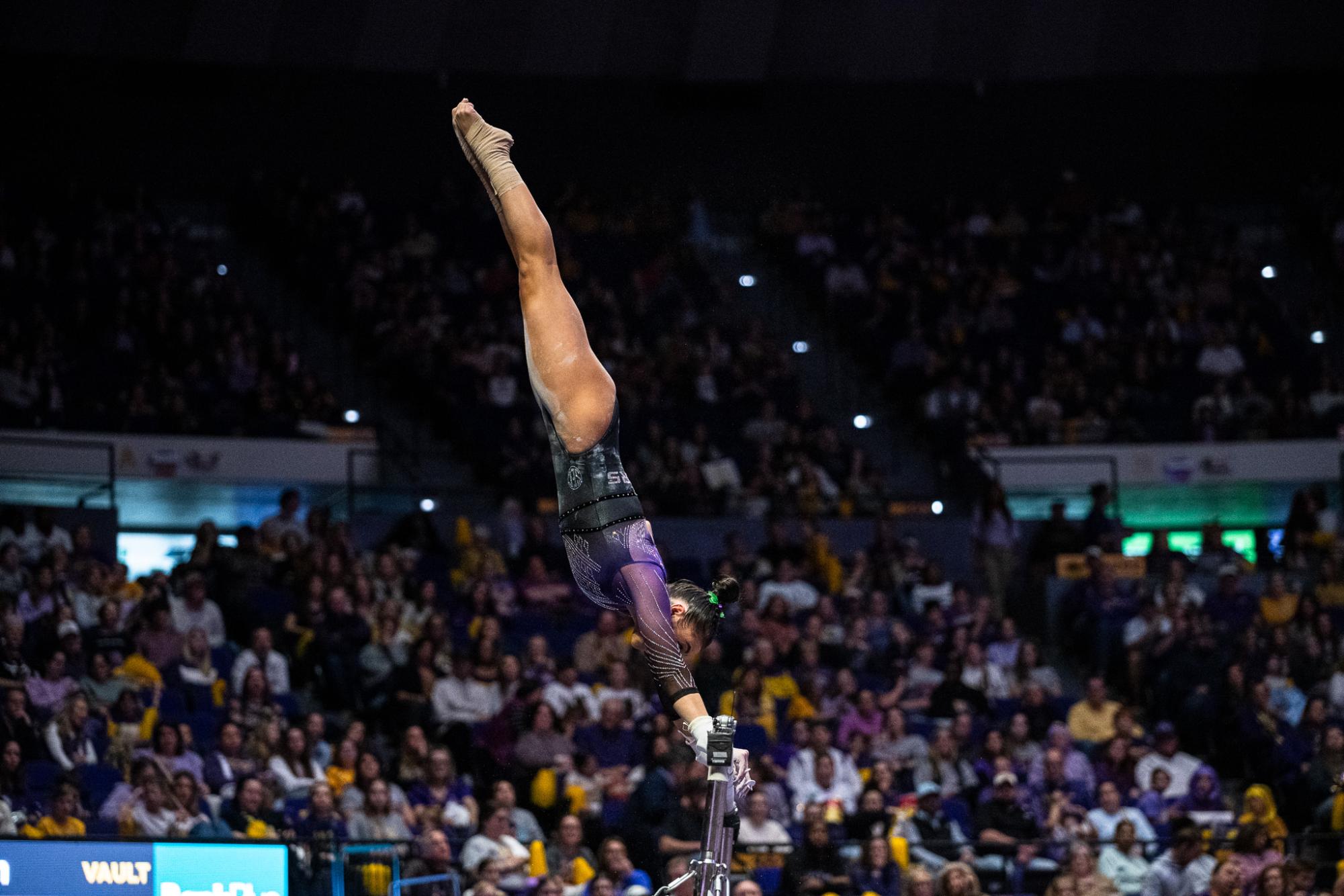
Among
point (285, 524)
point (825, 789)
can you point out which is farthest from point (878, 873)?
point (285, 524)

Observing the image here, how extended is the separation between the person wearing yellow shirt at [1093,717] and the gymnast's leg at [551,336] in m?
8.17

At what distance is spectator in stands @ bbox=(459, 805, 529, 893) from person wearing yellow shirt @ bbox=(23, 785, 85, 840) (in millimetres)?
2162

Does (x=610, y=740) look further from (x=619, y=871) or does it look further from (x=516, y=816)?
(x=619, y=871)

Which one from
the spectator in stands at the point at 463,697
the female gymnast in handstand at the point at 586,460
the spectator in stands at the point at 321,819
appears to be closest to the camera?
the female gymnast in handstand at the point at 586,460

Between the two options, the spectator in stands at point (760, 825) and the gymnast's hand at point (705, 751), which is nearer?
the gymnast's hand at point (705, 751)

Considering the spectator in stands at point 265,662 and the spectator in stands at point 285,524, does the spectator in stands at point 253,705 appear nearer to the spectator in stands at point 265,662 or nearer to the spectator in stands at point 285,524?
the spectator in stands at point 265,662

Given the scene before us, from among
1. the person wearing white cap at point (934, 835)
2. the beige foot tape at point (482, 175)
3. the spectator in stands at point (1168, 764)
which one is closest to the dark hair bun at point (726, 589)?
the beige foot tape at point (482, 175)

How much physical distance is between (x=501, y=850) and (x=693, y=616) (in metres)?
5.10

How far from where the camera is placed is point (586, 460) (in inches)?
218

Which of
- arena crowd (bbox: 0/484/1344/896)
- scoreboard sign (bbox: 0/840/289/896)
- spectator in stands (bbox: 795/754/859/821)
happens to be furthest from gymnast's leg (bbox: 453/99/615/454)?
spectator in stands (bbox: 795/754/859/821)

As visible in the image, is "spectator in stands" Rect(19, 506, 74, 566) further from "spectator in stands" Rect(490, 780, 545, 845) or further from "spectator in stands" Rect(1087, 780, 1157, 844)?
"spectator in stands" Rect(1087, 780, 1157, 844)

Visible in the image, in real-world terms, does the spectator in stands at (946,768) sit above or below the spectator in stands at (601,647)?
below

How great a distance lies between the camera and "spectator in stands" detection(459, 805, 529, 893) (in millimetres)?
9695

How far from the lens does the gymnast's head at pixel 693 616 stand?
17.4ft
